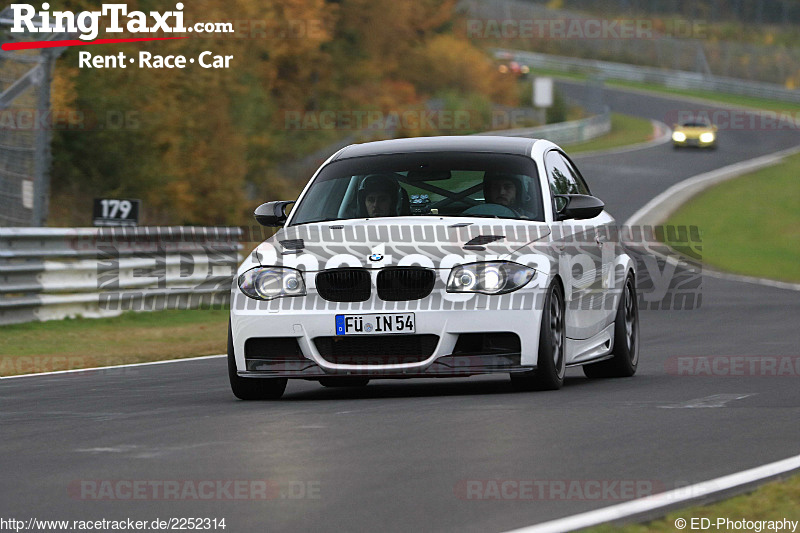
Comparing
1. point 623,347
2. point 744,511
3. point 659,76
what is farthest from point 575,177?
point 659,76

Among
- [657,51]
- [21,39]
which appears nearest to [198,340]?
[21,39]

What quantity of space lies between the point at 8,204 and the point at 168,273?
2282 millimetres

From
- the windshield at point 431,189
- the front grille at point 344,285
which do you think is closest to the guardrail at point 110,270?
the windshield at point 431,189

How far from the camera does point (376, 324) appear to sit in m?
9.29

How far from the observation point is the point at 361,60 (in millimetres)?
62000

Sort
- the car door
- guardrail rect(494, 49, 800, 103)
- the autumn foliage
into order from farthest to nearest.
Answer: guardrail rect(494, 49, 800, 103) < the autumn foliage < the car door

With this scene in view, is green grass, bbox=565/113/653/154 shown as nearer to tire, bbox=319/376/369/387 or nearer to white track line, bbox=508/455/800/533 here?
tire, bbox=319/376/369/387

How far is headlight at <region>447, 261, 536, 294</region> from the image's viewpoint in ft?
30.5

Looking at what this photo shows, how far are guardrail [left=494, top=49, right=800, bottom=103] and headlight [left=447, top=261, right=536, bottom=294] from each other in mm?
79578

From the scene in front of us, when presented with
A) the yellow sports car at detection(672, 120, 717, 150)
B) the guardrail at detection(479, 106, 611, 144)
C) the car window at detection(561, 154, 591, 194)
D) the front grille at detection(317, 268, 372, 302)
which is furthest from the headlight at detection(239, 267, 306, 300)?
the yellow sports car at detection(672, 120, 717, 150)

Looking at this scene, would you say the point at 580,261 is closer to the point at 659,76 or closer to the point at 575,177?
the point at 575,177

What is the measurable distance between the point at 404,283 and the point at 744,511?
4.03 meters

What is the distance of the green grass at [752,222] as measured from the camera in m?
30.3

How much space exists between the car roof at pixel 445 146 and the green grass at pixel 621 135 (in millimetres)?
47794
